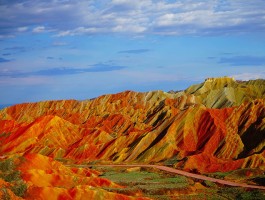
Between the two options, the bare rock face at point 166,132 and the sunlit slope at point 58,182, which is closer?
the sunlit slope at point 58,182

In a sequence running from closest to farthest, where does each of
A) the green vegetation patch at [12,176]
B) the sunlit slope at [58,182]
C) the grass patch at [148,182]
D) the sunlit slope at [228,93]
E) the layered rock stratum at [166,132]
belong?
the green vegetation patch at [12,176]
the sunlit slope at [58,182]
the grass patch at [148,182]
the layered rock stratum at [166,132]
the sunlit slope at [228,93]

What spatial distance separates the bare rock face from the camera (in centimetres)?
9456

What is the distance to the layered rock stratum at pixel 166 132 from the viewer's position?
9431 centimetres

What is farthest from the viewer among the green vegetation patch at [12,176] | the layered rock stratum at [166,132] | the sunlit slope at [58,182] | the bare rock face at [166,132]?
the bare rock face at [166,132]

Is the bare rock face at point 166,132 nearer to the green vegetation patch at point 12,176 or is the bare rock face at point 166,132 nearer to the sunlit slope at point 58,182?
the sunlit slope at point 58,182

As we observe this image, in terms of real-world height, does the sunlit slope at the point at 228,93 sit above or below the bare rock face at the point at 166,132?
above

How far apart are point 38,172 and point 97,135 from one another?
5887cm

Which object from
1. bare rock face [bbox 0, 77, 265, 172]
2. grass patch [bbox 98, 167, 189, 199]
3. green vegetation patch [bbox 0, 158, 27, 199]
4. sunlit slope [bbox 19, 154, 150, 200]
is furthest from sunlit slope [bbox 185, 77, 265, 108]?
green vegetation patch [bbox 0, 158, 27, 199]

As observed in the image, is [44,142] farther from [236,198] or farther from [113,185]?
[236,198]

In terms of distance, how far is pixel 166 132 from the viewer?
4274 inches

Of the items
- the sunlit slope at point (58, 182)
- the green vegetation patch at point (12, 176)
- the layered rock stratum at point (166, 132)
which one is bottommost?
the layered rock stratum at point (166, 132)

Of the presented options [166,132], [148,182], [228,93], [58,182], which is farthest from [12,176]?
[228,93]

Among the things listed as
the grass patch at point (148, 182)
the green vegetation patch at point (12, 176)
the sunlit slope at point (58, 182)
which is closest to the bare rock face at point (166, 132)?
the grass patch at point (148, 182)

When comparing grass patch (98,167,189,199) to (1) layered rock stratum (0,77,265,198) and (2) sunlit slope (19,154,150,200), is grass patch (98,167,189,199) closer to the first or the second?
(2) sunlit slope (19,154,150,200)
